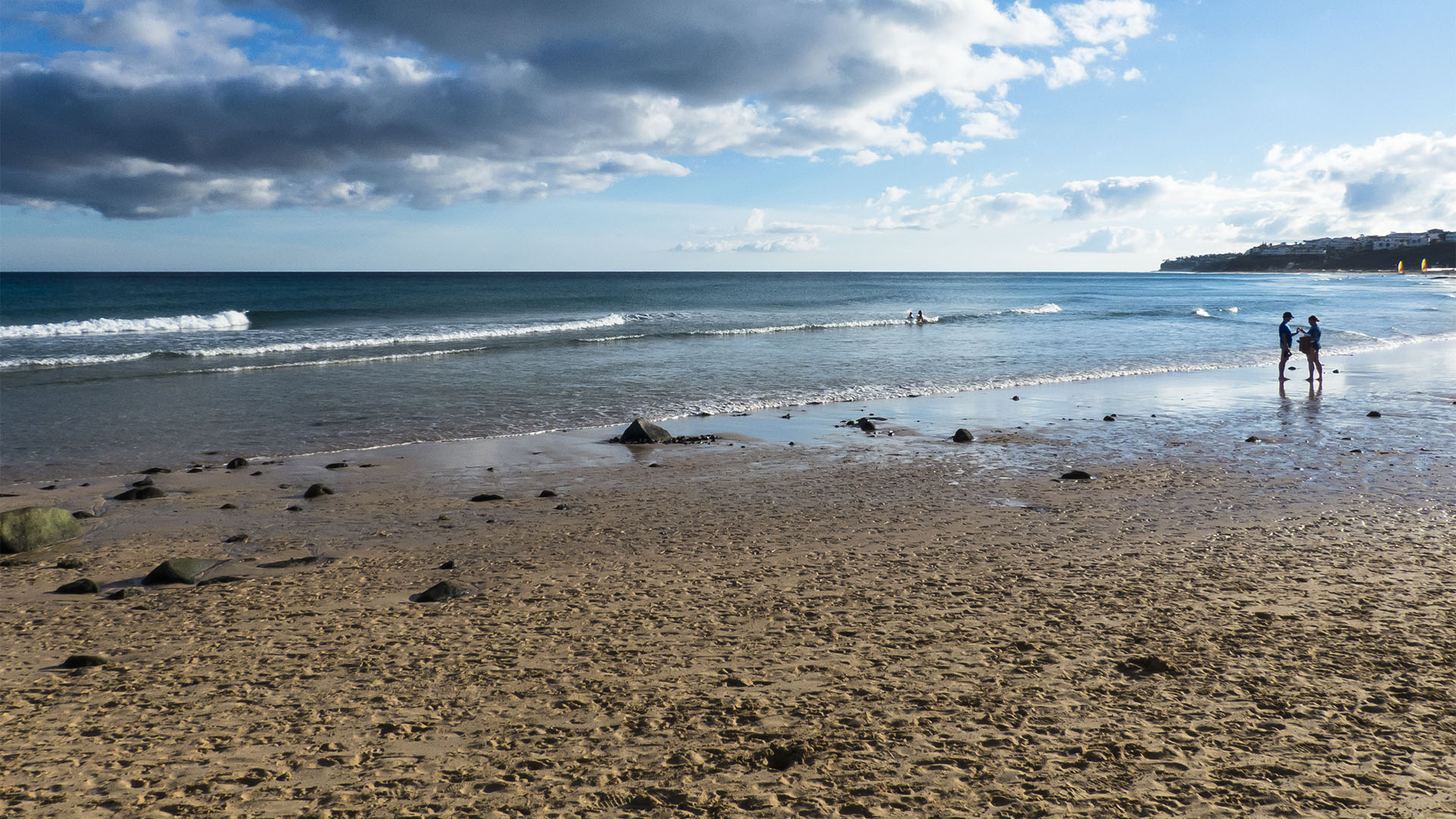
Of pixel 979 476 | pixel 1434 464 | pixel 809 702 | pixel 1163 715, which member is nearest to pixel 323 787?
pixel 809 702

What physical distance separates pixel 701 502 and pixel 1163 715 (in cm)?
536

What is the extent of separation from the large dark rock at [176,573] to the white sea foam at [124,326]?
3566cm

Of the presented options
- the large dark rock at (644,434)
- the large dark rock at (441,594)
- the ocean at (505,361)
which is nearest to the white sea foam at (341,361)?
the ocean at (505,361)

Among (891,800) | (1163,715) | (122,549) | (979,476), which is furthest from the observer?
(979,476)

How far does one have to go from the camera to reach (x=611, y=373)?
2194cm

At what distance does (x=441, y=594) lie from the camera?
591 centimetres

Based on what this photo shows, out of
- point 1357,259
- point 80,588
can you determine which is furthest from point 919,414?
point 1357,259

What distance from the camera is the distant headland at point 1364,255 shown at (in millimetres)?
134125

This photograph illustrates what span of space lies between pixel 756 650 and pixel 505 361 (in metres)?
21.7

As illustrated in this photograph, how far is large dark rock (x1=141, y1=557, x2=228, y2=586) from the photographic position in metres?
6.38

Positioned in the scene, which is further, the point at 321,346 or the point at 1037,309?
the point at 1037,309

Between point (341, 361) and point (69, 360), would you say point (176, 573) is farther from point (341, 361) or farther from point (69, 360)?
point (69, 360)

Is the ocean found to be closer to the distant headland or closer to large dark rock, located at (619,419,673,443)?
large dark rock, located at (619,419,673,443)

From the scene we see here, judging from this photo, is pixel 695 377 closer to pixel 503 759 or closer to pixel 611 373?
pixel 611 373
